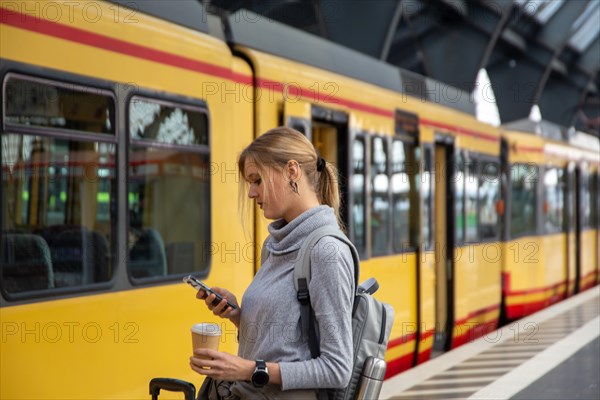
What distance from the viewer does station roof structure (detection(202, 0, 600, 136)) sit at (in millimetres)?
18141

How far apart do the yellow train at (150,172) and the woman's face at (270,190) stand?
1911 millimetres

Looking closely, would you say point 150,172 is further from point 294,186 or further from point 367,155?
point 367,155

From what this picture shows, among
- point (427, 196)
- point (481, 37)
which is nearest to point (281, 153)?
point (427, 196)

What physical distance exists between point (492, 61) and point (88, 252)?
27830 mm

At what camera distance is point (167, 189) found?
5570 mm

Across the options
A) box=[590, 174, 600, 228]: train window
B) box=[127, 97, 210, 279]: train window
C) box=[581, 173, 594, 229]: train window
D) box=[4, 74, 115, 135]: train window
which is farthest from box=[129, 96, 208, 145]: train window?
box=[590, 174, 600, 228]: train window

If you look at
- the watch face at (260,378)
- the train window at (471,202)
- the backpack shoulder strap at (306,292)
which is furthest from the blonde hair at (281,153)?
the train window at (471,202)

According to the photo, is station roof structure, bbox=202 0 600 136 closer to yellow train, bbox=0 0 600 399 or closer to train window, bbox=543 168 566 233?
train window, bbox=543 168 566 233

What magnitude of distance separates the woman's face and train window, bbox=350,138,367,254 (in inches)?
208

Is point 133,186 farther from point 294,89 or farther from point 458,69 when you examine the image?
point 458,69

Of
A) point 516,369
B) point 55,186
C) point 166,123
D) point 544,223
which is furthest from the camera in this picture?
point 544,223

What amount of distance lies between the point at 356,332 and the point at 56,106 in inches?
97.9

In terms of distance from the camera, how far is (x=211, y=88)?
592 centimetres

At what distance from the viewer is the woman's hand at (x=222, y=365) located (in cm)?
258
